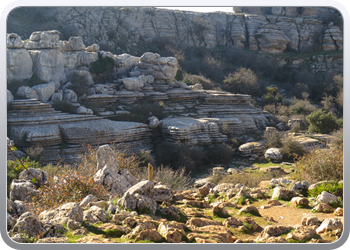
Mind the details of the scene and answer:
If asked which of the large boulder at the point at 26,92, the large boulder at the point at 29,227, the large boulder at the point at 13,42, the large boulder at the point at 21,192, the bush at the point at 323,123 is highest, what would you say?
the large boulder at the point at 13,42

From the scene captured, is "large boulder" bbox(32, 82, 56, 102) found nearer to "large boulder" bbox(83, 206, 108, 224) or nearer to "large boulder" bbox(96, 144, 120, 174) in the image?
"large boulder" bbox(96, 144, 120, 174)

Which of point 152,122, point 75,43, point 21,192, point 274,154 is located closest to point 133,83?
point 152,122

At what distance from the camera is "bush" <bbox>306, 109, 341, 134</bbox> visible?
19.6m

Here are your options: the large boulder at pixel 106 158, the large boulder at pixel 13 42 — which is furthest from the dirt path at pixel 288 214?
the large boulder at pixel 13 42

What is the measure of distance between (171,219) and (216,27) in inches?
1595

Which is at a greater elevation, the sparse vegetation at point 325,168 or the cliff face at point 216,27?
the cliff face at point 216,27

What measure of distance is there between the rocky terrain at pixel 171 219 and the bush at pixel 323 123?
14883mm

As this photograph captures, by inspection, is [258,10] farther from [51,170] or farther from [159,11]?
[51,170]

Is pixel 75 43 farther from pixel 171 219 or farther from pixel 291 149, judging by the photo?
pixel 171 219

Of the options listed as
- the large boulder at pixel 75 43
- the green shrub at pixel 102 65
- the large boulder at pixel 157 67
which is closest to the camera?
the large boulder at pixel 75 43

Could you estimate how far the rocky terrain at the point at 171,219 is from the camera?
149 inches

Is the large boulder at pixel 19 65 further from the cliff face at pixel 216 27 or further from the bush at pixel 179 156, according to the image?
the cliff face at pixel 216 27

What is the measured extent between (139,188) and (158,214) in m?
0.57

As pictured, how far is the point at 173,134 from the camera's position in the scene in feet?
57.2
